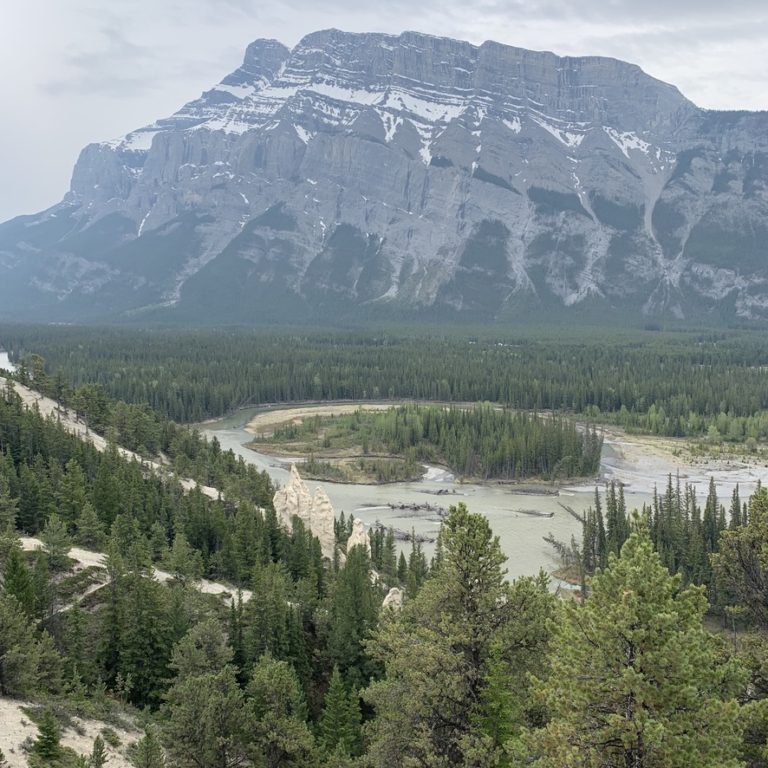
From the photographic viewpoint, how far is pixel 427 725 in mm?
27422

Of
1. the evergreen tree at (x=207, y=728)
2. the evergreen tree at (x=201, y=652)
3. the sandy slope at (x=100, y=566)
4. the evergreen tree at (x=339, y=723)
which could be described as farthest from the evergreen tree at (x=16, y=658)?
the sandy slope at (x=100, y=566)

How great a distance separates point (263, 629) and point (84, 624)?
33.6 ft

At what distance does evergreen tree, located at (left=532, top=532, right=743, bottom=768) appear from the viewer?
20469 mm

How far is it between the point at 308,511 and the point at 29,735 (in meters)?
47.6

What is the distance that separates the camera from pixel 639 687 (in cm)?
2059

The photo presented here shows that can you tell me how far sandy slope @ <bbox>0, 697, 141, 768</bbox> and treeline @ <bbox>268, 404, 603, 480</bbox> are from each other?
328ft

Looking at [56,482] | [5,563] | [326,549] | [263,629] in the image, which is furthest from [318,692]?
[56,482]

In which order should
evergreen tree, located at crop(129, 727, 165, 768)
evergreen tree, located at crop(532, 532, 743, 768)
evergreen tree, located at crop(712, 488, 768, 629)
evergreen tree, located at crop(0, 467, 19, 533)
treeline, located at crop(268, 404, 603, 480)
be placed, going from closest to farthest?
1. evergreen tree, located at crop(532, 532, 743, 768)
2. evergreen tree, located at crop(712, 488, 768, 629)
3. evergreen tree, located at crop(129, 727, 165, 768)
4. evergreen tree, located at crop(0, 467, 19, 533)
5. treeline, located at crop(268, 404, 603, 480)

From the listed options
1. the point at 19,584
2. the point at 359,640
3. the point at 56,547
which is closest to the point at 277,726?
the point at 359,640

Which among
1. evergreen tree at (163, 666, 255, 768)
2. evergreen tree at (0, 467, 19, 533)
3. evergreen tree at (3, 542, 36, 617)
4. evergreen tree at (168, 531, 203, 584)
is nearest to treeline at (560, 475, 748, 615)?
evergreen tree at (168, 531, 203, 584)

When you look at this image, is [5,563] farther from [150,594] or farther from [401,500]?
[401,500]

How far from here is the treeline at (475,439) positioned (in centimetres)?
13338

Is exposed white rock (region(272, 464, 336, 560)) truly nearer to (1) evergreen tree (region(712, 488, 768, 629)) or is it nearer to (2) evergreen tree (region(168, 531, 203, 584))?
(2) evergreen tree (region(168, 531, 203, 584))

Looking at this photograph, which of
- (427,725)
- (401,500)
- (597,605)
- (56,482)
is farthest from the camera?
(401,500)
